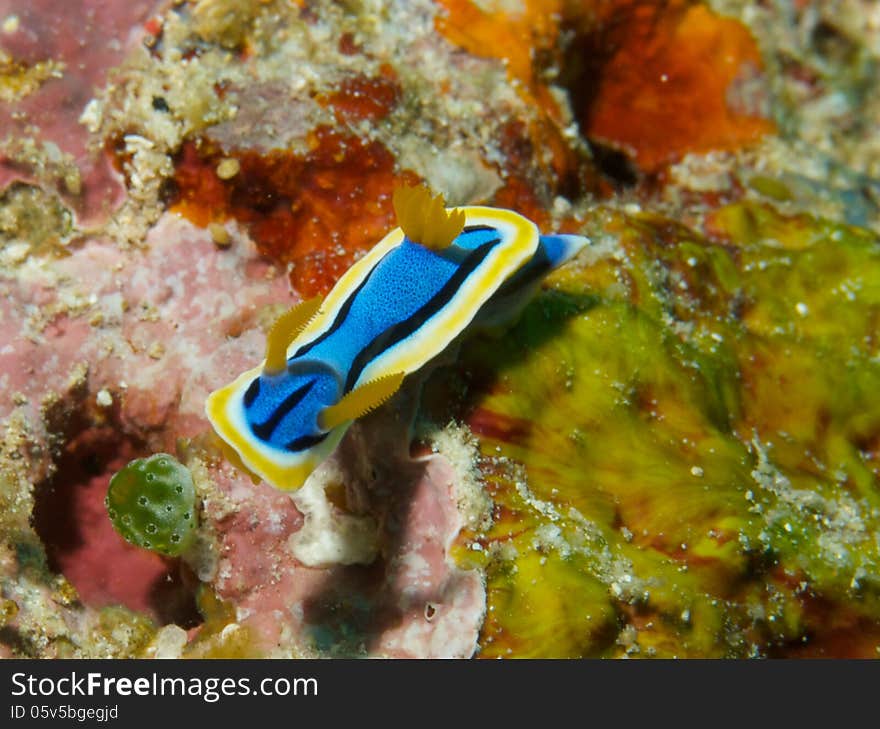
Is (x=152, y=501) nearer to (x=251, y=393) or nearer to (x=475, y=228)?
(x=251, y=393)

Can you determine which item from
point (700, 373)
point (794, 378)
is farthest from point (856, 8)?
point (700, 373)

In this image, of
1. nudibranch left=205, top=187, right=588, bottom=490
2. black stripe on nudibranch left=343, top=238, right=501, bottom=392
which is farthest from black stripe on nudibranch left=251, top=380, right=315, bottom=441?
black stripe on nudibranch left=343, top=238, right=501, bottom=392

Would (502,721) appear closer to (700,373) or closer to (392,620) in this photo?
(392,620)

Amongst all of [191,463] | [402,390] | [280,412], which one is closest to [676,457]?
[402,390]

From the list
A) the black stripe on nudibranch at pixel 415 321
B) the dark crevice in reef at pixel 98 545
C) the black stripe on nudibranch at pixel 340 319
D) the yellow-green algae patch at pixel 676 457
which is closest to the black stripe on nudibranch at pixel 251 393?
the black stripe on nudibranch at pixel 340 319

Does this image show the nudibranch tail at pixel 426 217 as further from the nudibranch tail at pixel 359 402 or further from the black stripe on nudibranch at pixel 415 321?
the nudibranch tail at pixel 359 402
